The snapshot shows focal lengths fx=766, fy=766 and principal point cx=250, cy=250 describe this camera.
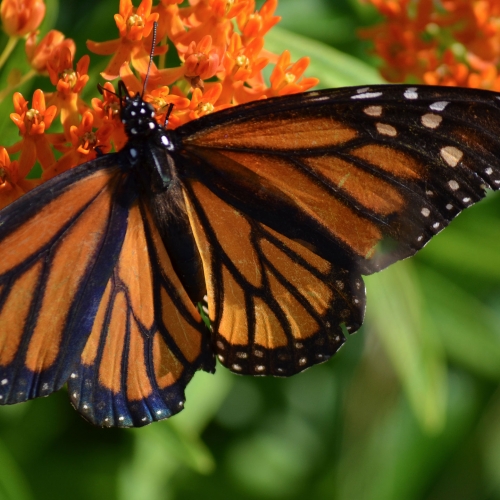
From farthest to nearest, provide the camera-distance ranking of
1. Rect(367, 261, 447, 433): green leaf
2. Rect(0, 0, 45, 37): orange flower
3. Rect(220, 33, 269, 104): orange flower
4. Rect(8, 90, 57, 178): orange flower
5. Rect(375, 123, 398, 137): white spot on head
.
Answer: Rect(367, 261, 447, 433): green leaf → Rect(0, 0, 45, 37): orange flower → Rect(220, 33, 269, 104): orange flower → Rect(8, 90, 57, 178): orange flower → Rect(375, 123, 398, 137): white spot on head

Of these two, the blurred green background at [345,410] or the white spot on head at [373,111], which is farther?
the blurred green background at [345,410]

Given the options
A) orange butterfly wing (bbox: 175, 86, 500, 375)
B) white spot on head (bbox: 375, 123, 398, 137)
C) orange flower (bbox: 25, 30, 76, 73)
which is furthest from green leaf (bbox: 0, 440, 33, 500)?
white spot on head (bbox: 375, 123, 398, 137)

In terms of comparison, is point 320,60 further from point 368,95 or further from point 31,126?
point 31,126

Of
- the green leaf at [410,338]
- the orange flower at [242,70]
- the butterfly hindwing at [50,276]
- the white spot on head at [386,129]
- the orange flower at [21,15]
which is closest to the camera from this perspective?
the butterfly hindwing at [50,276]

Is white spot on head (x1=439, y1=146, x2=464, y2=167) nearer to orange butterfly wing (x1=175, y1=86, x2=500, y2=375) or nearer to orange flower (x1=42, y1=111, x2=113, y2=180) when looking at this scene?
orange butterfly wing (x1=175, y1=86, x2=500, y2=375)

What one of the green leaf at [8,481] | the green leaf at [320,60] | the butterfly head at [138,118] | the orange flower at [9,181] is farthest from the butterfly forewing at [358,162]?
the green leaf at [8,481]

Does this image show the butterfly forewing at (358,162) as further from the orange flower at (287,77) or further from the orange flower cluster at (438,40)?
the orange flower cluster at (438,40)

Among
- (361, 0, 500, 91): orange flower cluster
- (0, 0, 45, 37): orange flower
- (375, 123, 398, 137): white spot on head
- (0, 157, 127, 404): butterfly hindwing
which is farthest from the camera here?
(361, 0, 500, 91): orange flower cluster

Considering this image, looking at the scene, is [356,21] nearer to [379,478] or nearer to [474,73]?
[474,73]
